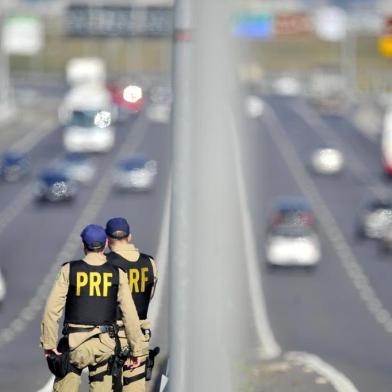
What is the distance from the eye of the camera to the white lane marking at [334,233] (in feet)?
154

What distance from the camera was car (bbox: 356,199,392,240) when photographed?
63.7m

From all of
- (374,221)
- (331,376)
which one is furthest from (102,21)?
(331,376)

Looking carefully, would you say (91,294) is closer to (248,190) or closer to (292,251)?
(248,190)

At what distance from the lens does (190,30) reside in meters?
9.45

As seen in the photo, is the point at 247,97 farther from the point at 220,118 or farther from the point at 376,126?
the point at 376,126

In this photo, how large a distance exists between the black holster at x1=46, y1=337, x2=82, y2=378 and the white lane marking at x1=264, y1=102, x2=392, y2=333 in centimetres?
3269

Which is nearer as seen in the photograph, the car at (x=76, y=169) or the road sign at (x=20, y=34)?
the car at (x=76, y=169)

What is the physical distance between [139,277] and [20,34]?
123 m

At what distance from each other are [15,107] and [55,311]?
399 ft

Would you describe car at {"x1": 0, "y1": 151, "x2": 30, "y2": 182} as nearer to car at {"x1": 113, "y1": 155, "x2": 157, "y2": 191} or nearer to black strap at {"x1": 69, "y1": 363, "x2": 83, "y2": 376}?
car at {"x1": 113, "y1": 155, "x2": 157, "y2": 191}

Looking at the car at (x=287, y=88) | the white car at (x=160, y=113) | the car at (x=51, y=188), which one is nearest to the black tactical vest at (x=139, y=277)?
the car at (x=51, y=188)

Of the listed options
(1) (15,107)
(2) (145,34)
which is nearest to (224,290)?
(2) (145,34)

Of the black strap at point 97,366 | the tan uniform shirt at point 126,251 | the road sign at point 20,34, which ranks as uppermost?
the road sign at point 20,34

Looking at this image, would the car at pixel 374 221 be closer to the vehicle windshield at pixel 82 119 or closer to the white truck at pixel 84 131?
the vehicle windshield at pixel 82 119
